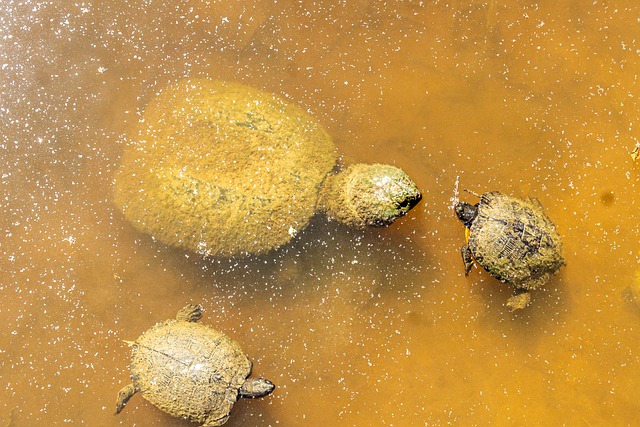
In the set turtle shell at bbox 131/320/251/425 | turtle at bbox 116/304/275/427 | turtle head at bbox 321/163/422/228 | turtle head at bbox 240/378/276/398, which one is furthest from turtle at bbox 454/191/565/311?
turtle shell at bbox 131/320/251/425

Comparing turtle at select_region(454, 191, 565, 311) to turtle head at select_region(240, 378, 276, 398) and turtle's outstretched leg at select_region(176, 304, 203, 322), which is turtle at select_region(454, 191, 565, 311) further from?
turtle's outstretched leg at select_region(176, 304, 203, 322)

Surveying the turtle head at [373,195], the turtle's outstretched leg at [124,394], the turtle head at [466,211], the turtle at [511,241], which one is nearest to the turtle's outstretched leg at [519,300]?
the turtle at [511,241]

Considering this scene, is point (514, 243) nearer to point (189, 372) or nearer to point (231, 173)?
point (231, 173)

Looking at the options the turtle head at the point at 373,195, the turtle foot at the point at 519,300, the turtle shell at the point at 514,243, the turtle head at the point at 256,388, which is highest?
the turtle head at the point at 373,195

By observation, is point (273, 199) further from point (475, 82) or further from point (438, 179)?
point (475, 82)

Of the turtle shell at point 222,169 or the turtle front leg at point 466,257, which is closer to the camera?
the turtle shell at point 222,169

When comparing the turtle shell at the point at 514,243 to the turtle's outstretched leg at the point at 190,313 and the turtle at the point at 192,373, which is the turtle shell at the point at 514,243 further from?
the turtle's outstretched leg at the point at 190,313

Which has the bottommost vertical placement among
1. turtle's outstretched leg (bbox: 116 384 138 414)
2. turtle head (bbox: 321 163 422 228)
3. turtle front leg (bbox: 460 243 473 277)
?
turtle's outstretched leg (bbox: 116 384 138 414)
